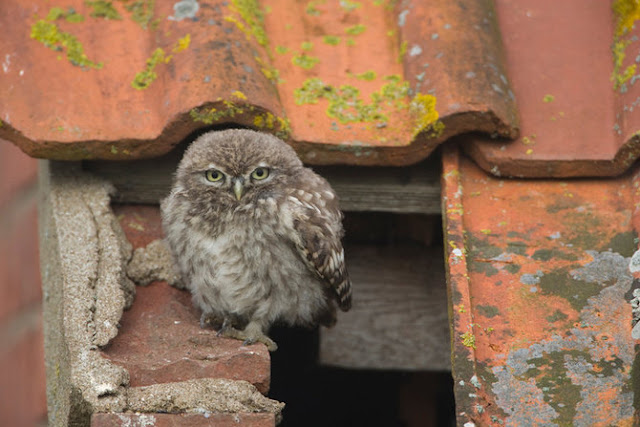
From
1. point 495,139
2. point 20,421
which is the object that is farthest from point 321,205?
point 20,421

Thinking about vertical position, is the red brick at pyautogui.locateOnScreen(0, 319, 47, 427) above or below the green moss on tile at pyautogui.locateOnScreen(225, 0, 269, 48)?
below

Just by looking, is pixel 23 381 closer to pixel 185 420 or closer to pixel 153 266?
pixel 153 266

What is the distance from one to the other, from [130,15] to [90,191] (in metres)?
0.66

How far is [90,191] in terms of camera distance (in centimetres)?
295

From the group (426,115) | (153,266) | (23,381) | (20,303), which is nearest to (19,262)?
(20,303)

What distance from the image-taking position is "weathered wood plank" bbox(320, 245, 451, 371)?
354 centimetres

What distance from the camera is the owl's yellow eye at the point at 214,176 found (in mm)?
3098

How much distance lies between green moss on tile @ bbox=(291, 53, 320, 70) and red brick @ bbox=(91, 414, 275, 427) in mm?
1351

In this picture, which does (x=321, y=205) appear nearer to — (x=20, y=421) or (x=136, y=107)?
(x=136, y=107)

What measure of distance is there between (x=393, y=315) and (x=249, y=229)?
0.85 metres

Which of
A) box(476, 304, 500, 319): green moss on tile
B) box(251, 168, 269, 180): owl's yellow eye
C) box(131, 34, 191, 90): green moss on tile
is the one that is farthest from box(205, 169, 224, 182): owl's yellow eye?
box(476, 304, 500, 319): green moss on tile

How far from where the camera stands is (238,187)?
306cm

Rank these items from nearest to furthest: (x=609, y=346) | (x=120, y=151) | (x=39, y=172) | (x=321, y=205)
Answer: (x=609, y=346) < (x=120, y=151) < (x=321, y=205) < (x=39, y=172)

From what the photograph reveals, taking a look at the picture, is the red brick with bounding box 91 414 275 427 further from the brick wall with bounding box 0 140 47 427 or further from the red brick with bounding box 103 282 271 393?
the brick wall with bounding box 0 140 47 427
